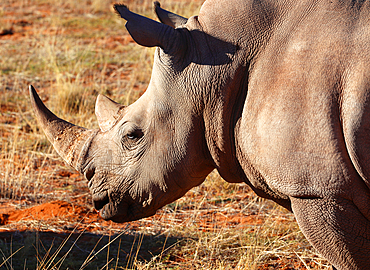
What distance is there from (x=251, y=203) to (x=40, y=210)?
202 centimetres

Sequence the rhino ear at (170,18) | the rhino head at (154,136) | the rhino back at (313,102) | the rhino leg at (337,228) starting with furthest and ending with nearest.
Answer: the rhino ear at (170,18) < the rhino head at (154,136) < the rhino leg at (337,228) < the rhino back at (313,102)

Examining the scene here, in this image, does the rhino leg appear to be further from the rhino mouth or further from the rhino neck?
the rhino mouth

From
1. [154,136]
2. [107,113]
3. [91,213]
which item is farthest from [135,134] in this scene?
[91,213]

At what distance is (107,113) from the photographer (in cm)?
338

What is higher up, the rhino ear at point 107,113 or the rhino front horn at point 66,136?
the rhino ear at point 107,113

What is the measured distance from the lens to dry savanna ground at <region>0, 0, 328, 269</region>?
3957mm

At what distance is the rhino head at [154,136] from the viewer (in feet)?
9.23

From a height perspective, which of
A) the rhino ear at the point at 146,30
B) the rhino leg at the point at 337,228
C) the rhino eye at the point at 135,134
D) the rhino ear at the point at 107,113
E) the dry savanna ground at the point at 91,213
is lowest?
the dry savanna ground at the point at 91,213

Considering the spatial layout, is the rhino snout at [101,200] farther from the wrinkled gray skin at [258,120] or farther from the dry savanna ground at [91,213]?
the dry savanna ground at [91,213]

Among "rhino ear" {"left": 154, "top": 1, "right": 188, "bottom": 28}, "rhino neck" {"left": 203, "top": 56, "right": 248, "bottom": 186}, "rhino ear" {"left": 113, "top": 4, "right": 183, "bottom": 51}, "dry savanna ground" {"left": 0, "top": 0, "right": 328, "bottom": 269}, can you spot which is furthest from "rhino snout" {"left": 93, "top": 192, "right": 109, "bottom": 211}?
"rhino ear" {"left": 154, "top": 1, "right": 188, "bottom": 28}

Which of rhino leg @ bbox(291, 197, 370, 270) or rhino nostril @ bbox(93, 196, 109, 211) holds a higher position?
rhino leg @ bbox(291, 197, 370, 270)

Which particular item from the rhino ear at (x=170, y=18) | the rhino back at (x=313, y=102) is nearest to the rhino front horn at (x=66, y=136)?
the rhino ear at (x=170, y=18)

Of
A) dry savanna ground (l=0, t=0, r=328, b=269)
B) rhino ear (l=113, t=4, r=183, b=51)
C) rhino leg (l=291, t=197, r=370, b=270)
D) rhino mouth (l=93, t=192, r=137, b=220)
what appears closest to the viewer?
rhino leg (l=291, t=197, r=370, b=270)

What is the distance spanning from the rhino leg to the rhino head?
702mm
